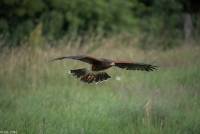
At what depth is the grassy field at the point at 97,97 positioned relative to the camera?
684 cm

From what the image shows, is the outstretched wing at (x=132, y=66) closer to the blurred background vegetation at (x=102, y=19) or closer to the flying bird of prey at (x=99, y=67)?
the flying bird of prey at (x=99, y=67)

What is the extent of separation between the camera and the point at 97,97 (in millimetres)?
8375

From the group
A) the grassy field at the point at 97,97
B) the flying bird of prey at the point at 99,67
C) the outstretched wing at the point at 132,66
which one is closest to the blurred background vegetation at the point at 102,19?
the grassy field at the point at 97,97

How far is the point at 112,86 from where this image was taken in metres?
9.07

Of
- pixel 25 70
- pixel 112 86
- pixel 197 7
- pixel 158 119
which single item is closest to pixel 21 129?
pixel 158 119

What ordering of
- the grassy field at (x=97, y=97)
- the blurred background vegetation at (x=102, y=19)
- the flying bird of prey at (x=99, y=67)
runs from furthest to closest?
the blurred background vegetation at (x=102, y=19) → the grassy field at (x=97, y=97) → the flying bird of prey at (x=99, y=67)

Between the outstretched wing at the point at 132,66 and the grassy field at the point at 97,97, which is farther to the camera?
the grassy field at the point at 97,97

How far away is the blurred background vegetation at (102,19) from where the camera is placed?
16.2 m

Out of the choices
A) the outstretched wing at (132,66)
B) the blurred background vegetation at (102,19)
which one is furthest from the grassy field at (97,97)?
the blurred background vegetation at (102,19)

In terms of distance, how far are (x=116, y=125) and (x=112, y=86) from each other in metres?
2.16

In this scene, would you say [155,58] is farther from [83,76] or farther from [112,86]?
[83,76]

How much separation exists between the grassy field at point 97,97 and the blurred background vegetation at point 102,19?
4.28 metres

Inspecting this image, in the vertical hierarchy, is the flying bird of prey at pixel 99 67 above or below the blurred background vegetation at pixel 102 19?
below

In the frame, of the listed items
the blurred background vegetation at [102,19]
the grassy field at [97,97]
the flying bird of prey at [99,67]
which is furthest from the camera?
the blurred background vegetation at [102,19]
